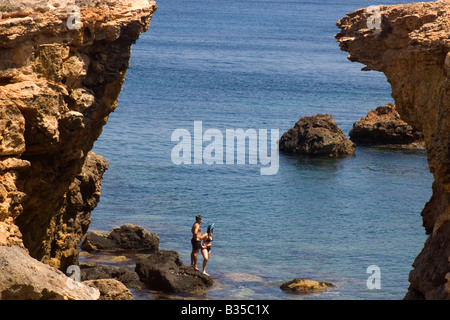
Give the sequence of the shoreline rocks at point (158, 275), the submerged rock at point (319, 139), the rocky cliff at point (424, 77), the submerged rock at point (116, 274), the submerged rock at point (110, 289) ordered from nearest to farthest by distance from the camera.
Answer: the rocky cliff at point (424, 77), the submerged rock at point (110, 289), the submerged rock at point (116, 274), the shoreline rocks at point (158, 275), the submerged rock at point (319, 139)

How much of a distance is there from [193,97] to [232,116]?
11.1 metres

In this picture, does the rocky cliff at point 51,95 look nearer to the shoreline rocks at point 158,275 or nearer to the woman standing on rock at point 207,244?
the shoreline rocks at point 158,275

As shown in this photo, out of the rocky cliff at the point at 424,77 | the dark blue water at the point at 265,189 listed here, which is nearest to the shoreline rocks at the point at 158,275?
the dark blue water at the point at 265,189

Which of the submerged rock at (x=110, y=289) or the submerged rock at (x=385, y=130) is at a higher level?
the submerged rock at (x=385, y=130)

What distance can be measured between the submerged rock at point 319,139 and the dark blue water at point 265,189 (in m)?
1.02

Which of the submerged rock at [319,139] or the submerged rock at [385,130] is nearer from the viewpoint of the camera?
the submerged rock at [319,139]

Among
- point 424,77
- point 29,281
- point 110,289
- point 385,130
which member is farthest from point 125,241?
point 385,130

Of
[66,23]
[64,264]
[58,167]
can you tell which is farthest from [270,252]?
[66,23]

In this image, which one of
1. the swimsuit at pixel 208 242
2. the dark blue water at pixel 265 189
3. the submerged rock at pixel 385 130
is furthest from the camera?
the submerged rock at pixel 385 130

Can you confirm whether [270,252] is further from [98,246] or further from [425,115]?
[425,115]

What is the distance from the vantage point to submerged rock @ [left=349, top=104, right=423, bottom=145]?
60.1 meters

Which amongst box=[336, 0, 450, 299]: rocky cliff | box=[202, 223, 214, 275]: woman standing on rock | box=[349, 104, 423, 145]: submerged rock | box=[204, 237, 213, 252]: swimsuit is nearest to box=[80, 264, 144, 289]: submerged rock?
box=[202, 223, 214, 275]: woman standing on rock

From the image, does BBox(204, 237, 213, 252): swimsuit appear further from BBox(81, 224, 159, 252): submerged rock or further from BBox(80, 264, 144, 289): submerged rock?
BBox(81, 224, 159, 252): submerged rock

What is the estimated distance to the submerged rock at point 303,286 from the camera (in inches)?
1182
